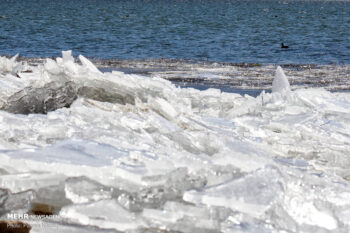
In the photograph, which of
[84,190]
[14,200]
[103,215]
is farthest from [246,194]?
[14,200]

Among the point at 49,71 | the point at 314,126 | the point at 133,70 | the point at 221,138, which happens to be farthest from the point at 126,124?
the point at 133,70

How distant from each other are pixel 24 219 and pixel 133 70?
12.0 metres

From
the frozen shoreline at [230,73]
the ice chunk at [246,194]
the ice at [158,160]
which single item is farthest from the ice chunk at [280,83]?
the frozen shoreline at [230,73]

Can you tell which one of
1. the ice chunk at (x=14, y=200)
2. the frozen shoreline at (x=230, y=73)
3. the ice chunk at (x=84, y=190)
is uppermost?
the ice chunk at (x=84, y=190)

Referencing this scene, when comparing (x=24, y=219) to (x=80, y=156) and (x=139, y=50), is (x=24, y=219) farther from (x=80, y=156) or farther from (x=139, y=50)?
(x=139, y=50)

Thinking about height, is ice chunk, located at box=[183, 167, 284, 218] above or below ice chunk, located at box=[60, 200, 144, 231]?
above

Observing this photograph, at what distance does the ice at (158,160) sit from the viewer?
3350 millimetres

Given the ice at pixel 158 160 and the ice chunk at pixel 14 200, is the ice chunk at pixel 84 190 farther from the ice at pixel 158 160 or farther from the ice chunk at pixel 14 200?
the ice chunk at pixel 14 200

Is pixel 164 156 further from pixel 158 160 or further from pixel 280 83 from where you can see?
pixel 280 83

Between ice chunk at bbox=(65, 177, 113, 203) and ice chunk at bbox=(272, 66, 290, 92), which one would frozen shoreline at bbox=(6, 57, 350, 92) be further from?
ice chunk at bbox=(65, 177, 113, 203)

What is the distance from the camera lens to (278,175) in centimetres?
363

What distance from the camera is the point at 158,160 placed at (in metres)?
3.82

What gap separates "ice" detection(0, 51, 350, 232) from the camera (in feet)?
11.0

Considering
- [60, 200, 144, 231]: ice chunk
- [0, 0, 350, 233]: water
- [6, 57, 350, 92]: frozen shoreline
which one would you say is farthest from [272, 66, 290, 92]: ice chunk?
[6, 57, 350, 92]: frozen shoreline
